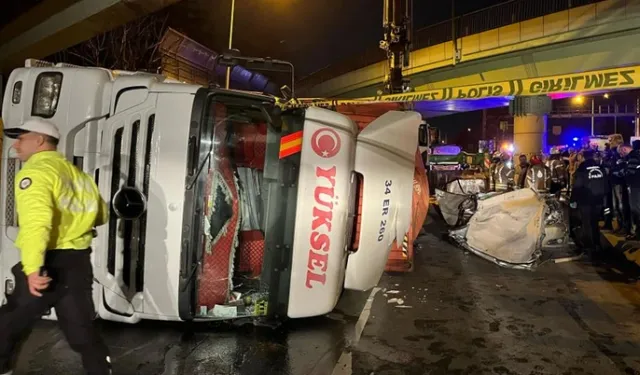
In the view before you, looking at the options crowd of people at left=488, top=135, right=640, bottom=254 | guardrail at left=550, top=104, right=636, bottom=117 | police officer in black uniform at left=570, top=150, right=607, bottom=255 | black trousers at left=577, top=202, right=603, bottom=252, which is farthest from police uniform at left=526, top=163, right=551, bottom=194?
guardrail at left=550, top=104, right=636, bottom=117

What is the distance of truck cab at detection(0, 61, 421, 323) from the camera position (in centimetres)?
395

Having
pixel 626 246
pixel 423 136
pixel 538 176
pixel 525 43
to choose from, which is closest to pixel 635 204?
pixel 626 246

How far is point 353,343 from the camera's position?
4.37 m

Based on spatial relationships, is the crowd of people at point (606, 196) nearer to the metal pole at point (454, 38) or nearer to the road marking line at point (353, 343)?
the road marking line at point (353, 343)

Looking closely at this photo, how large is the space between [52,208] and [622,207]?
8.37m

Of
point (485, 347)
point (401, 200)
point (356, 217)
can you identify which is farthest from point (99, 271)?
point (485, 347)

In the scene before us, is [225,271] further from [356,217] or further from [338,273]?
[356,217]

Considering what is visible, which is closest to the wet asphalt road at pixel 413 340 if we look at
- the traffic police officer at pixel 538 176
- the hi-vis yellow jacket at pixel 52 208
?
the hi-vis yellow jacket at pixel 52 208

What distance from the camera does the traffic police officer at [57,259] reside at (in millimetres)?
2941

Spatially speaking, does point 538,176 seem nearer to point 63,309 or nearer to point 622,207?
point 622,207

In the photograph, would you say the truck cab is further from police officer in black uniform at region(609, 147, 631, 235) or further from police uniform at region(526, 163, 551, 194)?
police uniform at region(526, 163, 551, 194)

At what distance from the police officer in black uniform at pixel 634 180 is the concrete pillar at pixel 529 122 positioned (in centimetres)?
1993

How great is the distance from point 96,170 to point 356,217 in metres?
2.26

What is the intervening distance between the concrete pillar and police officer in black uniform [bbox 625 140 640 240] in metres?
19.9
